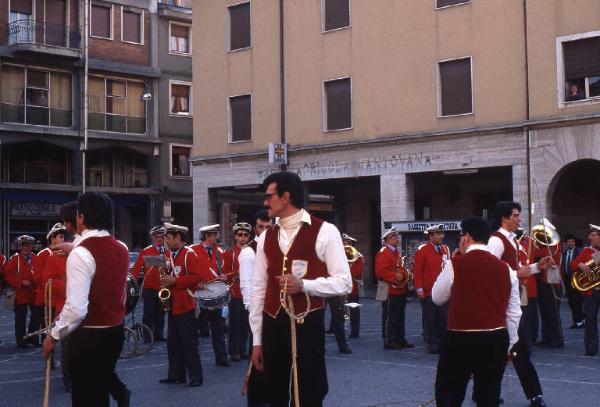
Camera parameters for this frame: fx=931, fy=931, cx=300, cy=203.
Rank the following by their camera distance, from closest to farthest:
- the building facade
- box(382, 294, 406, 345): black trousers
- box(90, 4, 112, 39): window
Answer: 1. box(382, 294, 406, 345): black trousers
2. the building facade
3. box(90, 4, 112, 39): window

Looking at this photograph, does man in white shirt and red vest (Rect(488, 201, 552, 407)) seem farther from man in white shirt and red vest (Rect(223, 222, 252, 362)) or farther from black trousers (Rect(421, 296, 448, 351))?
man in white shirt and red vest (Rect(223, 222, 252, 362))

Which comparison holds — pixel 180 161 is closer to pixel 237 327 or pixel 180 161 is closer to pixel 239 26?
pixel 239 26

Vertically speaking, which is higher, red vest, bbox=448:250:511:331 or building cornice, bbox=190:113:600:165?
building cornice, bbox=190:113:600:165

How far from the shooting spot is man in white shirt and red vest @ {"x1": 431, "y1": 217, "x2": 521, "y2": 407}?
23.1ft

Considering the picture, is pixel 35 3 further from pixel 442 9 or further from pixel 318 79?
pixel 442 9

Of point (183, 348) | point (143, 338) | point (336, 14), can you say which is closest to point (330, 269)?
point (183, 348)

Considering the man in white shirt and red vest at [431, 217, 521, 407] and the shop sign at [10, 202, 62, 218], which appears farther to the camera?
the shop sign at [10, 202, 62, 218]

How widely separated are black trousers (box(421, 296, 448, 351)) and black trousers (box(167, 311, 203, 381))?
13.9 feet

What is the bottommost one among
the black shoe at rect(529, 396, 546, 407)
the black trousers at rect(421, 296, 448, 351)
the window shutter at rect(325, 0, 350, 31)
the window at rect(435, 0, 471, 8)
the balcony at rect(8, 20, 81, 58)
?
the black shoe at rect(529, 396, 546, 407)

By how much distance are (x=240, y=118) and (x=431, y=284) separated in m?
18.4

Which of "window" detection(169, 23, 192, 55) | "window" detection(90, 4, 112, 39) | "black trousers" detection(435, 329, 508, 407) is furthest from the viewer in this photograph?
"window" detection(169, 23, 192, 55)

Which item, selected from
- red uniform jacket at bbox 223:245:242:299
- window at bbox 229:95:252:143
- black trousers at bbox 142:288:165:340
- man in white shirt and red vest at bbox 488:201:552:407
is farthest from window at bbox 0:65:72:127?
man in white shirt and red vest at bbox 488:201:552:407

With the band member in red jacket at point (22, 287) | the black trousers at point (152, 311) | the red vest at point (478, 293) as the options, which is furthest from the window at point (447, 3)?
the red vest at point (478, 293)

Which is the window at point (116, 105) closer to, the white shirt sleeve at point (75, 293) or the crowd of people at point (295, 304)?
the crowd of people at point (295, 304)
